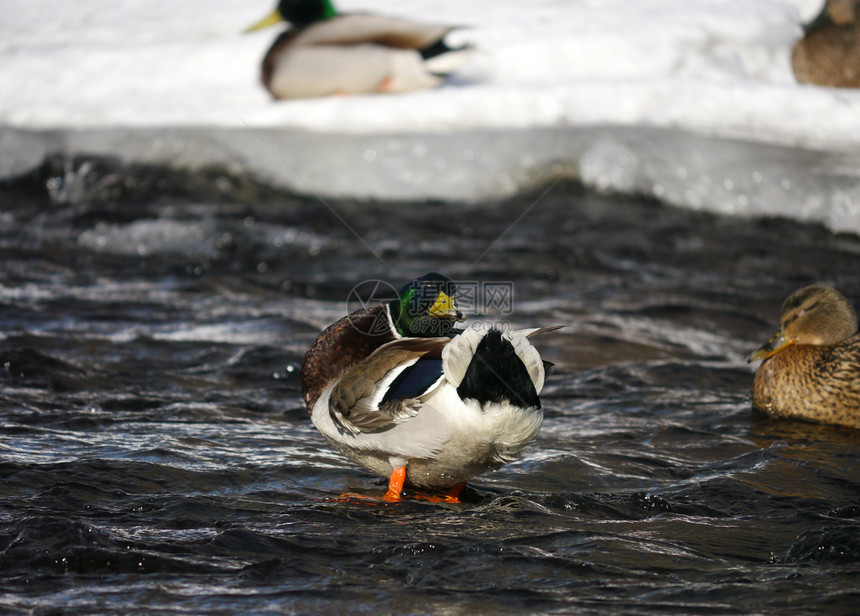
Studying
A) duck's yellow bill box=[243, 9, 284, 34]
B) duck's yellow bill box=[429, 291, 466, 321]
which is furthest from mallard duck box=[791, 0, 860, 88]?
duck's yellow bill box=[429, 291, 466, 321]

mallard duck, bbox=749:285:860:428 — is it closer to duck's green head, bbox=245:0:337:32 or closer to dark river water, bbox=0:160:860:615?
dark river water, bbox=0:160:860:615

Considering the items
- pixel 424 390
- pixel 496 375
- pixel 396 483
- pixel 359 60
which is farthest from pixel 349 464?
pixel 359 60

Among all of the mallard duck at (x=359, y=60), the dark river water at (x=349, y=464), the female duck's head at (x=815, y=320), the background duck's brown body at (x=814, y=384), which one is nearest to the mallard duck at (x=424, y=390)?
the dark river water at (x=349, y=464)

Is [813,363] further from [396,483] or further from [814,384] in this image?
[396,483]

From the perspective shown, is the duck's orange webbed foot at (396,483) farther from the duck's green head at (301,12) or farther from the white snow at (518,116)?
the duck's green head at (301,12)

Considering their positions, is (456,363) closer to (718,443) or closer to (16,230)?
(718,443)

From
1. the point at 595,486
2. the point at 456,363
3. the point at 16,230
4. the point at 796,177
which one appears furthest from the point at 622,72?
the point at 456,363

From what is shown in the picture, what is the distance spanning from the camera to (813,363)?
461 cm

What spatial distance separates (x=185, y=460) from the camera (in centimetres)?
381

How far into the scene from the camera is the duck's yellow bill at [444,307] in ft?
11.6

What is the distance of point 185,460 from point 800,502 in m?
2.22

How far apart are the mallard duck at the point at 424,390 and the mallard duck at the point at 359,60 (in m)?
5.33

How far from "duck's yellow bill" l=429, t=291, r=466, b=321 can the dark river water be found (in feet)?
2.16

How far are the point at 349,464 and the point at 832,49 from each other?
689 centimetres
